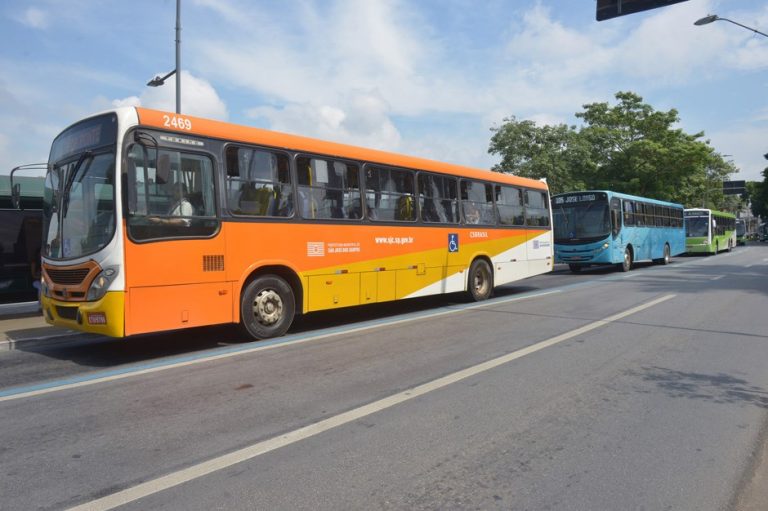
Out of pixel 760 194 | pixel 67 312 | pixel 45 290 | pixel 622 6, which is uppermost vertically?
pixel 760 194

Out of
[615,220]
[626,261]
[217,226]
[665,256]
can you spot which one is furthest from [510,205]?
[665,256]

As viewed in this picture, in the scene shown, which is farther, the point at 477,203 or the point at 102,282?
the point at 477,203

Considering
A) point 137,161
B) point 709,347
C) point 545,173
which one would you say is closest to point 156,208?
point 137,161

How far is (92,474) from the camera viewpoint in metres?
3.52

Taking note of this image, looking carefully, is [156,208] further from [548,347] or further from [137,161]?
[548,347]

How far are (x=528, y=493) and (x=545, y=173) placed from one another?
3130 cm

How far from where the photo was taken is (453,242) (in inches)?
464

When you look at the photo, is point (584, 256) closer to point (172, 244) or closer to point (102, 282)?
point (172, 244)

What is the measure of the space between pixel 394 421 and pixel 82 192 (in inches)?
206

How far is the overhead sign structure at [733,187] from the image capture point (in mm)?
71312

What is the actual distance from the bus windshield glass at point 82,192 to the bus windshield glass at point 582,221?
17545 mm

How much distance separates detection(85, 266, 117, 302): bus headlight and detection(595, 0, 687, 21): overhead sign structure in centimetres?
1044

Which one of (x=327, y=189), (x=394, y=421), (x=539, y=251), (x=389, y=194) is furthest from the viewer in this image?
(x=539, y=251)

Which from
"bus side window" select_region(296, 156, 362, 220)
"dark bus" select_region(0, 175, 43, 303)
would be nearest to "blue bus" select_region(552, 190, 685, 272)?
"bus side window" select_region(296, 156, 362, 220)
